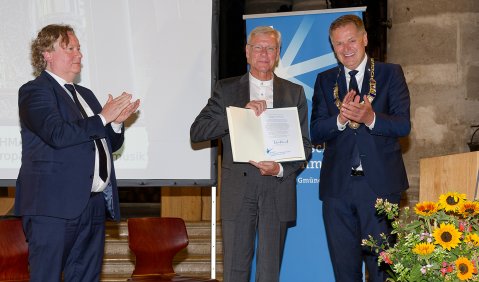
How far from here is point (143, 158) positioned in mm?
4875

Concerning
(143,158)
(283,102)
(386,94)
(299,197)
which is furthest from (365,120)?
(143,158)

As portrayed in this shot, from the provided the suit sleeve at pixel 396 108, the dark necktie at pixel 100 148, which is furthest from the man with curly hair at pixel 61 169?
the suit sleeve at pixel 396 108

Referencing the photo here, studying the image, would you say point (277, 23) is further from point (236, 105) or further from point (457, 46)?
point (457, 46)

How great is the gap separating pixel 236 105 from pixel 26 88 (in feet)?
3.95

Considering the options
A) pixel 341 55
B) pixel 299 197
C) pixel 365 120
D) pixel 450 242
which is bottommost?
pixel 299 197

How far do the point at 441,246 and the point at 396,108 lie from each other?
6.63 ft

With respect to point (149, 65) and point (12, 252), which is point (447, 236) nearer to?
point (12, 252)

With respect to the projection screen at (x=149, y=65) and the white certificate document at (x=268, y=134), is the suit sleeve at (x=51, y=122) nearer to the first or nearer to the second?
the white certificate document at (x=268, y=134)

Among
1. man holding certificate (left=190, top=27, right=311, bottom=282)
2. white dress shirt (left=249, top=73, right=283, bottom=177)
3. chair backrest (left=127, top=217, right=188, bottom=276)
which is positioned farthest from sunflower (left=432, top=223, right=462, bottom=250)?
chair backrest (left=127, top=217, right=188, bottom=276)

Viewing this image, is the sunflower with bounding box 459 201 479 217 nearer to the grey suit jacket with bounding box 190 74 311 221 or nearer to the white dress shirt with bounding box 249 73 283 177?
the grey suit jacket with bounding box 190 74 311 221

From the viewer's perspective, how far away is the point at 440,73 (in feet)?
21.1

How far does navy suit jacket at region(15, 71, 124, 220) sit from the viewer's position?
11.5ft

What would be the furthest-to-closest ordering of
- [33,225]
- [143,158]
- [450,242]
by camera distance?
1. [143,158]
2. [33,225]
3. [450,242]

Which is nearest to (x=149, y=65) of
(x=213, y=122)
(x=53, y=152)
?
(x=213, y=122)
